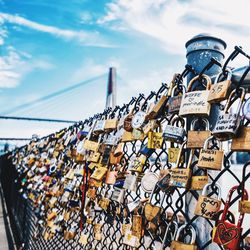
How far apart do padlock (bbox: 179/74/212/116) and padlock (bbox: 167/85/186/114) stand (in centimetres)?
7

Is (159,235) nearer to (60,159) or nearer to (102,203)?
(102,203)

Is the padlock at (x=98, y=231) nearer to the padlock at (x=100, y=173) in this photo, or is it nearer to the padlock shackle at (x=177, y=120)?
the padlock at (x=100, y=173)

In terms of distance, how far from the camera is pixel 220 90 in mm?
896

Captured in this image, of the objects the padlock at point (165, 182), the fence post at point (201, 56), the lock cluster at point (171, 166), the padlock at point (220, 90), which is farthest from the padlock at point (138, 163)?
the padlock at point (220, 90)

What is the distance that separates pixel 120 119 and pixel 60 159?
1.60m

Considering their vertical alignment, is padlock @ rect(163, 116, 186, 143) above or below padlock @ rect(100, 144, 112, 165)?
above

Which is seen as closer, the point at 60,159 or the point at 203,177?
the point at 203,177

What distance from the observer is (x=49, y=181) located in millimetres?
3479

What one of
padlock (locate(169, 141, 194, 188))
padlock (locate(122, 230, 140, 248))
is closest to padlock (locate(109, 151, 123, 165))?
padlock (locate(122, 230, 140, 248))

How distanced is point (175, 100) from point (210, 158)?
302 millimetres

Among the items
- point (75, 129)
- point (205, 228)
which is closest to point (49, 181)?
point (75, 129)

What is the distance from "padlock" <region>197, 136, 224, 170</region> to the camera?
874 mm

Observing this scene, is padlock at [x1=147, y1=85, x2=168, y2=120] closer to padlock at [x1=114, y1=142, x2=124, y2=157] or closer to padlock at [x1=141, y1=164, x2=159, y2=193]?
padlock at [x1=141, y1=164, x2=159, y2=193]

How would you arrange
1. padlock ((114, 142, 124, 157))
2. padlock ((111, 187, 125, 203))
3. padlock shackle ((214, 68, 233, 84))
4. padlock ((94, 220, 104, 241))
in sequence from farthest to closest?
padlock ((94, 220, 104, 241)), padlock ((114, 142, 124, 157)), padlock ((111, 187, 125, 203)), padlock shackle ((214, 68, 233, 84))
